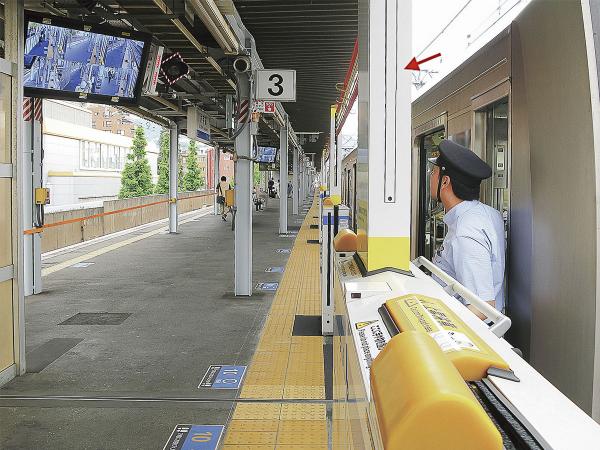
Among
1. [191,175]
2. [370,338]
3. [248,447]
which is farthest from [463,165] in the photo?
[191,175]

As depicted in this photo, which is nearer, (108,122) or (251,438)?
(251,438)

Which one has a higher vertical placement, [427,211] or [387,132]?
[387,132]

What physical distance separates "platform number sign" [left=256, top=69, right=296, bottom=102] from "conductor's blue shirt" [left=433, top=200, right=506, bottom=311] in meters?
5.43

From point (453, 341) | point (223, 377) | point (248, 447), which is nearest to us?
point (453, 341)

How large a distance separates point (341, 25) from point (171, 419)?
246 inches

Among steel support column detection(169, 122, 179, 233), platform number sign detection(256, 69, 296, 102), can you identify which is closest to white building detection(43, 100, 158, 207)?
steel support column detection(169, 122, 179, 233)

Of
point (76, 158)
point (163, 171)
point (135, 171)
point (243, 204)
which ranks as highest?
point (76, 158)

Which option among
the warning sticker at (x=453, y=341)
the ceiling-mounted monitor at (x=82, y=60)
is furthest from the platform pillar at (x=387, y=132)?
the ceiling-mounted monitor at (x=82, y=60)

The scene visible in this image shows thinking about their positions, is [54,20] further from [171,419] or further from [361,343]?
[361,343]

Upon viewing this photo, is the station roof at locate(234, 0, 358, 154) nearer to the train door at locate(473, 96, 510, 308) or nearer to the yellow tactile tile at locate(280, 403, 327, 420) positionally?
the train door at locate(473, 96, 510, 308)

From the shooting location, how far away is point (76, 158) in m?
42.7

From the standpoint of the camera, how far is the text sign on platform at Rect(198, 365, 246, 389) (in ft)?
15.4

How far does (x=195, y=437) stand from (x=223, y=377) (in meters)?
1.14

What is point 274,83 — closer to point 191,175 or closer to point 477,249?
point 477,249
